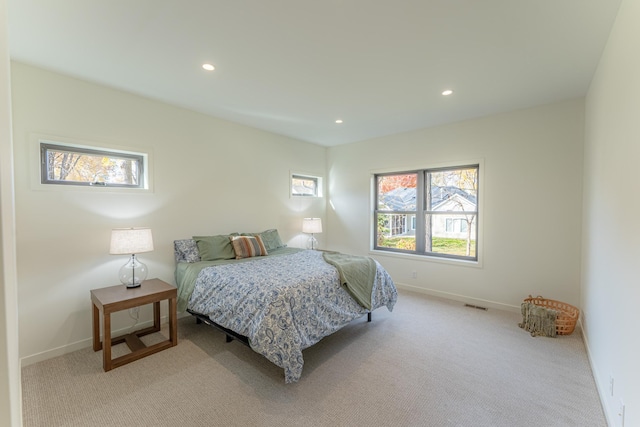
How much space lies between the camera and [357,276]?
2.93 metres

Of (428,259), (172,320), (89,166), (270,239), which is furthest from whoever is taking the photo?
(428,259)

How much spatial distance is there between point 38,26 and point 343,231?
4.54 meters

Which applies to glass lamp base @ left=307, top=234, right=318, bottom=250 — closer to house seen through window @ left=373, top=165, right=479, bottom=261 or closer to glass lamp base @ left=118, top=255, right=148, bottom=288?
house seen through window @ left=373, top=165, right=479, bottom=261

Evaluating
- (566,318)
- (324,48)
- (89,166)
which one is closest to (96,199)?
(89,166)

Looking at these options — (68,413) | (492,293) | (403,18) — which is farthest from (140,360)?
(492,293)

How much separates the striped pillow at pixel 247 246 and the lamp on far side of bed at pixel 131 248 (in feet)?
3.25

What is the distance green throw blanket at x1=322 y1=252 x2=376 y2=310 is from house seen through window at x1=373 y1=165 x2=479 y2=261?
5.72ft

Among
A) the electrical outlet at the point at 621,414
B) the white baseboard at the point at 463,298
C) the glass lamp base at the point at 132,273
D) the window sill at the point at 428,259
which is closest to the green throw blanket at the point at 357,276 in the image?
the window sill at the point at 428,259

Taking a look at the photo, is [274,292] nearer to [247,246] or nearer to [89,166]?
[247,246]

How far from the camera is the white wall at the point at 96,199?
2432mm

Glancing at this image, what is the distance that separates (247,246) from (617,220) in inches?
135

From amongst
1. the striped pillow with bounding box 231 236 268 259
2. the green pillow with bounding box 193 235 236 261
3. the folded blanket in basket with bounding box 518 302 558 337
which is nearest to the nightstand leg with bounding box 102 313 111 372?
the green pillow with bounding box 193 235 236 261

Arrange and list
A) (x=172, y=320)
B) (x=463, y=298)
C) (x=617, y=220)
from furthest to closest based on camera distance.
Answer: (x=463, y=298), (x=172, y=320), (x=617, y=220)

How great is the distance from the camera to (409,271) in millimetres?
4504
